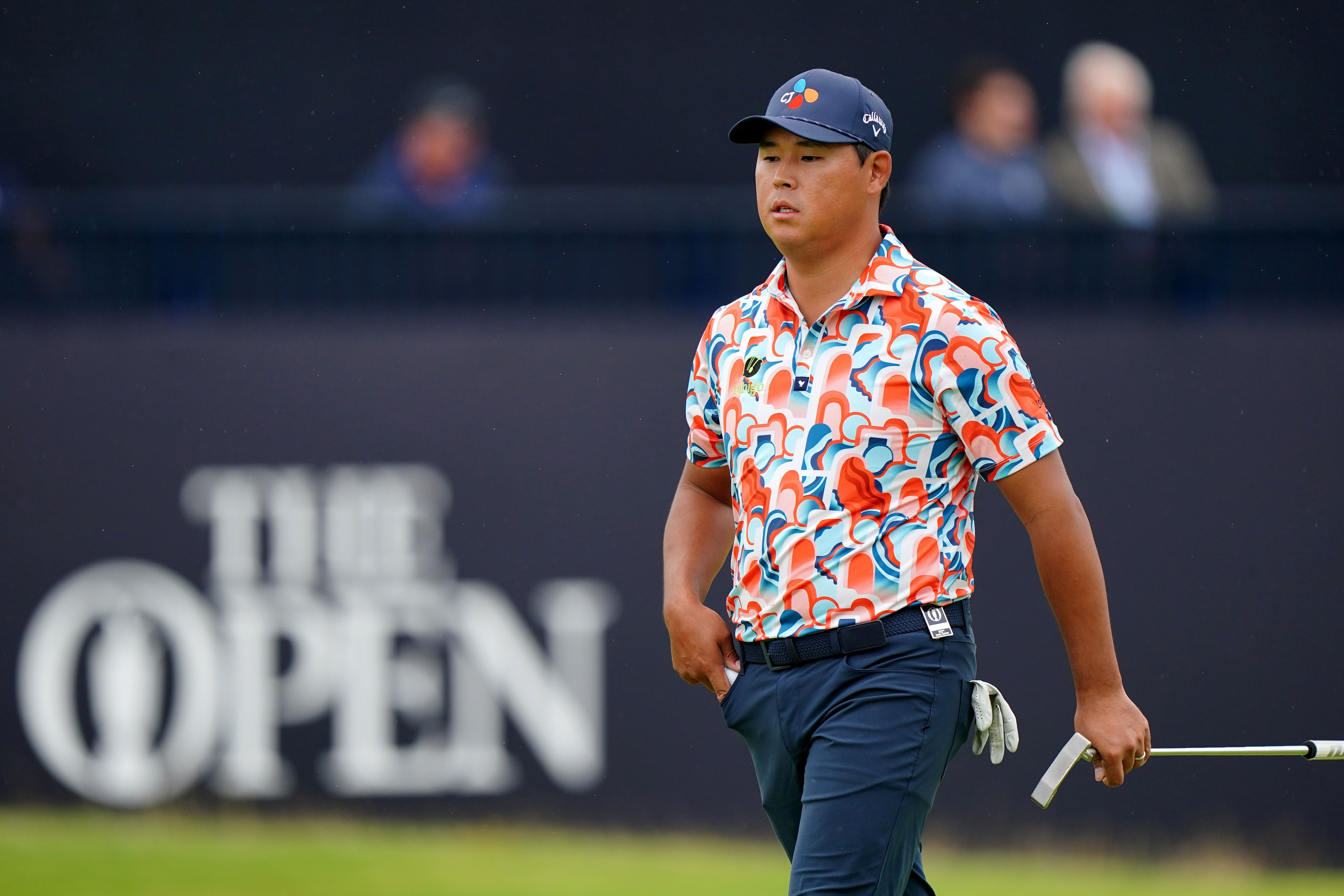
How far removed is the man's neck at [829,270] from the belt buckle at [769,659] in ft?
1.99

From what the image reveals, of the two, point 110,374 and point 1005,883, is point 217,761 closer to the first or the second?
point 110,374

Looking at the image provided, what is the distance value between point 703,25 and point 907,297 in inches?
291

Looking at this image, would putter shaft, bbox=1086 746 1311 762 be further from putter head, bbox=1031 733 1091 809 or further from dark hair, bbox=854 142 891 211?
dark hair, bbox=854 142 891 211

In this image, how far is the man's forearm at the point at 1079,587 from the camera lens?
3.36 m

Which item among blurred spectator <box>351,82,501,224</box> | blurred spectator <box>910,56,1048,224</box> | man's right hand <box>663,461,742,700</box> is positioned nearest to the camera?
man's right hand <box>663,461,742,700</box>

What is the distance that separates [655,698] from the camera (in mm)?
7414

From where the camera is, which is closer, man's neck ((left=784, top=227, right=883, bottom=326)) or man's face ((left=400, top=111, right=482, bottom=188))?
man's neck ((left=784, top=227, right=883, bottom=326))

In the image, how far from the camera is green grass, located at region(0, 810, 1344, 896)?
6.89 meters

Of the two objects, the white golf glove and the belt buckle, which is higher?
the belt buckle

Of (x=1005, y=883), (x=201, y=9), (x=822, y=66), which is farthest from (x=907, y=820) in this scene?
(x=201, y=9)

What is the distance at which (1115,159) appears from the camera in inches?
314

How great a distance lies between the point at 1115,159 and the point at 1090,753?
16.6 feet

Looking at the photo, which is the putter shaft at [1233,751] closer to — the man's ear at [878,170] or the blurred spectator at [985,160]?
the man's ear at [878,170]

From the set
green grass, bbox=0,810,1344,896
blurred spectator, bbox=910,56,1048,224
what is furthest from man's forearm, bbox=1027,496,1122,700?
blurred spectator, bbox=910,56,1048,224
